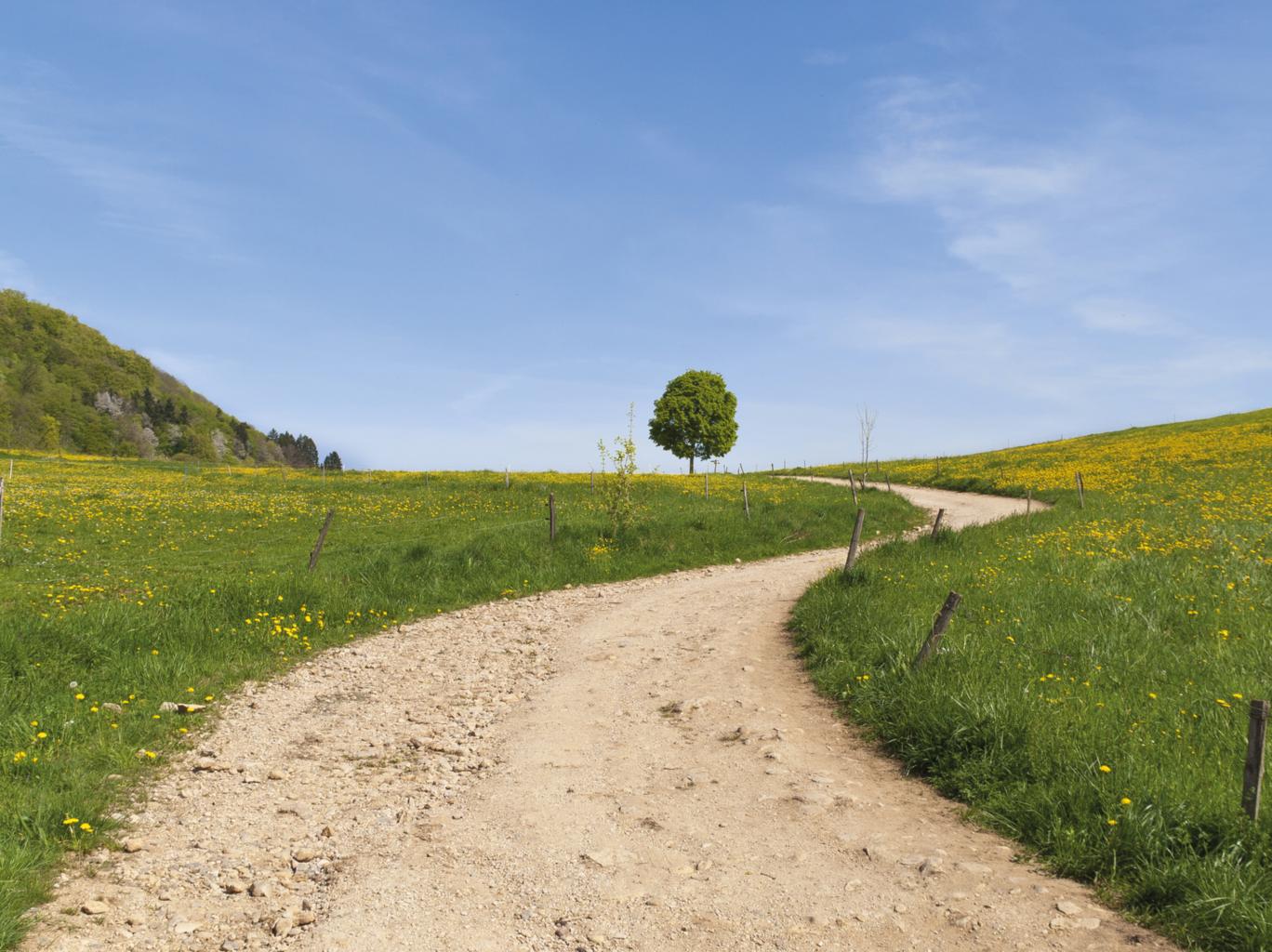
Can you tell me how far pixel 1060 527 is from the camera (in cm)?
2131

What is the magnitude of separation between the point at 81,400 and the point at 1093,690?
20661 centimetres

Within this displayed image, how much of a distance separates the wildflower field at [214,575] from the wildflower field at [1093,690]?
24.7 ft

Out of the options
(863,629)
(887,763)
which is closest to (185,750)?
(887,763)

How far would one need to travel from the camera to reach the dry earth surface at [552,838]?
492 centimetres

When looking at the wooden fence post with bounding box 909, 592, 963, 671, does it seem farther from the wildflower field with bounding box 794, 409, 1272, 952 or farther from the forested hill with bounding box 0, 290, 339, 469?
the forested hill with bounding box 0, 290, 339, 469

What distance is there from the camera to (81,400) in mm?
165875

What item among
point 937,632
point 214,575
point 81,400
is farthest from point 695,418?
point 81,400

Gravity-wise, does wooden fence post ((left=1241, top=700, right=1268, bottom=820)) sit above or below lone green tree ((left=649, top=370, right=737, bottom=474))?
below

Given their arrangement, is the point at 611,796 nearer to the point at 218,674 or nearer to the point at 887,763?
the point at 887,763

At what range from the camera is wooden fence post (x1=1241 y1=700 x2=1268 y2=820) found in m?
5.53

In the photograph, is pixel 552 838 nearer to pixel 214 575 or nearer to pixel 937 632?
pixel 937 632

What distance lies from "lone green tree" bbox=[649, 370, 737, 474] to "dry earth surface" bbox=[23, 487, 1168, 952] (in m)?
63.2

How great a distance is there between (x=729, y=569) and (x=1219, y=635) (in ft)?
38.9

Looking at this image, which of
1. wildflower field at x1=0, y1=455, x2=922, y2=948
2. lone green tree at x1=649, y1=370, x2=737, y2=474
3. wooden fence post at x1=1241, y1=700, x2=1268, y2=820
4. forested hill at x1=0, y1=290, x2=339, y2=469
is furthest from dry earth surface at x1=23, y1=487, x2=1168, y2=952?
forested hill at x1=0, y1=290, x2=339, y2=469
